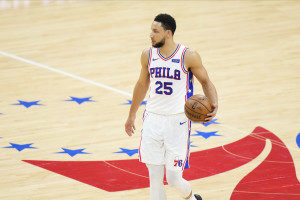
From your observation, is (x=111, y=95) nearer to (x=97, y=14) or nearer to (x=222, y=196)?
(x=222, y=196)

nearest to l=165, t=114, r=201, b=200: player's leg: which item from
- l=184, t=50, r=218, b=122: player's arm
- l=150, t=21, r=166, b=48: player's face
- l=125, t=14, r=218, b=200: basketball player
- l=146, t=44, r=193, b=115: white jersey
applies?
l=125, t=14, r=218, b=200: basketball player

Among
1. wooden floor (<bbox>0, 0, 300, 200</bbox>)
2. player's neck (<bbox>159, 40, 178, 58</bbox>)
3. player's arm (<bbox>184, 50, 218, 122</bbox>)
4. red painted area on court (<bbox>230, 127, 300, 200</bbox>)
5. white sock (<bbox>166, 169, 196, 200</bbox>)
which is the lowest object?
red painted area on court (<bbox>230, 127, 300, 200</bbox>)

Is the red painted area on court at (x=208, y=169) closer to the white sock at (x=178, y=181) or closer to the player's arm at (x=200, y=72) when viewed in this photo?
the white sock at (x=178, y=181)

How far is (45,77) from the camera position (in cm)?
1222

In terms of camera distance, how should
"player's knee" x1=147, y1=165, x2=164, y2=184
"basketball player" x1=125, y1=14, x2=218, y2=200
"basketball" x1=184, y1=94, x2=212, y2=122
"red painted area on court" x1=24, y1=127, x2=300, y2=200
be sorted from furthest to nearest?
"red painted area on court" x1=24, y1=127, x2=300, y2=200 → "player's knee" x1=147, y1=165, x2=164, y2=184 → "basketball player" x1=125, y1=14, x2=218, y2=200 → "basketball" x1=184, y1=94, x2=212, y2=122

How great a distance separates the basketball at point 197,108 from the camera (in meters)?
6.39

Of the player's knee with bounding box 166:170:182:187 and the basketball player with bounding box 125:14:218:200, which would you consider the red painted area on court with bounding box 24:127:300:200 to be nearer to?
the player's knee with bounding box 166:170:182:187

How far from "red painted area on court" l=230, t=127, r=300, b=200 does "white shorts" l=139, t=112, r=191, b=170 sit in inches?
53.4

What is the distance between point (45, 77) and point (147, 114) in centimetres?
585

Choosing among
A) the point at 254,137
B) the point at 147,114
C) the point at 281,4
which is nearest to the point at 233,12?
the point at 281,4

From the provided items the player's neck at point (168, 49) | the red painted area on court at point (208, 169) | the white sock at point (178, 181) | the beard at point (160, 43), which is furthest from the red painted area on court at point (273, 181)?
the beard at point (160, 43)

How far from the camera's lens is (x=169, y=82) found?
21.3 feet

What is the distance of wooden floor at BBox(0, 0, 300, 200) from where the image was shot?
28.1 feet

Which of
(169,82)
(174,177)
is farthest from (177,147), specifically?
(169,82)
